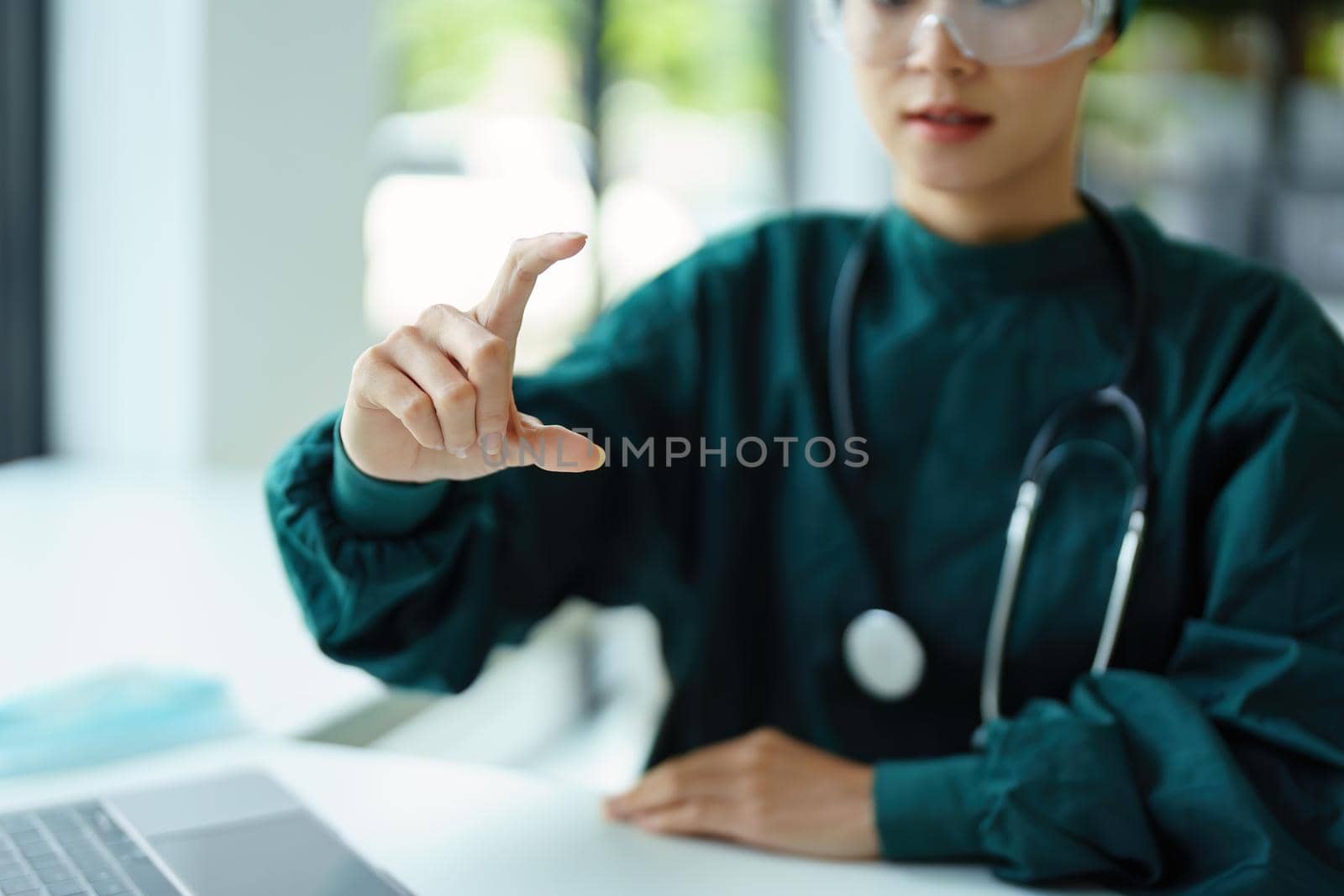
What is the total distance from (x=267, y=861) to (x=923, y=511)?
0.52m

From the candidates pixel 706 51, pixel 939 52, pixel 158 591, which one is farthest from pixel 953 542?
pixel 706 51

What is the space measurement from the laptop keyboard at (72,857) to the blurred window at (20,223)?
1.14 metres

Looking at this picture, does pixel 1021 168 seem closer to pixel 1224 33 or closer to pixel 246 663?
pixel 246 663

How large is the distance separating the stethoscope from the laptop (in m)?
0.40

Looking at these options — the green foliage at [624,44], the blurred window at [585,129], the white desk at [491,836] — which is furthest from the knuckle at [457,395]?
the green foliage at [624,44]

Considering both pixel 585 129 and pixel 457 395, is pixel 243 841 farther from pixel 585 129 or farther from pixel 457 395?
pixel 585 129

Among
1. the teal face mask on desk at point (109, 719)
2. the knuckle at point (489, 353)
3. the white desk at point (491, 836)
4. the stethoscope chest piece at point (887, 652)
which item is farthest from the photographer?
the stethoscope chest piece at point (887, 652)

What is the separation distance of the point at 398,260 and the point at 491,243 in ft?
0.56

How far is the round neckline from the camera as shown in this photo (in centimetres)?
98

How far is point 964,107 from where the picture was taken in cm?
89

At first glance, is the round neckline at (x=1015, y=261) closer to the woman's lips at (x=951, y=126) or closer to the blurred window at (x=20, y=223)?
the woman's lips at (x=951, y=126)

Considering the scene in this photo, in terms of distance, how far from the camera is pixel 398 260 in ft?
6.37

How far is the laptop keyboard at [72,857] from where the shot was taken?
635mm

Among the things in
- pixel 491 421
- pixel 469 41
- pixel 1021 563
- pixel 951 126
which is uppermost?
pixel 469 41
